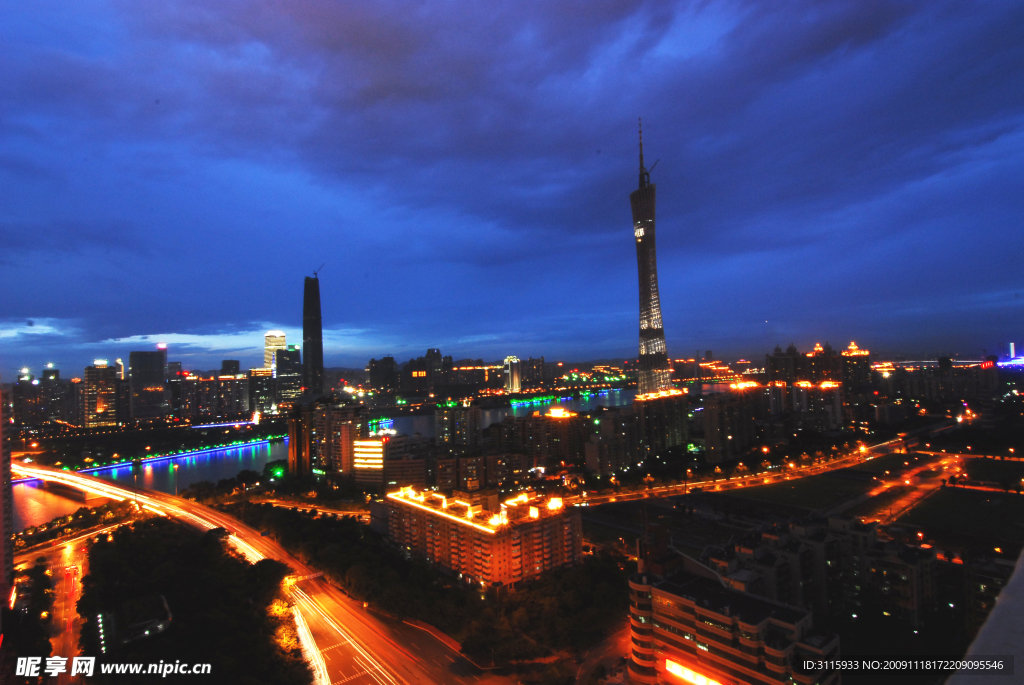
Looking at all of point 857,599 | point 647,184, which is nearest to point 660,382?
point 647,184

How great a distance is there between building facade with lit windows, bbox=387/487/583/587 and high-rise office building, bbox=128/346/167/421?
19.9 metres

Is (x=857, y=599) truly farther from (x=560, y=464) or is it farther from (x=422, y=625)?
(x=560, y=464)

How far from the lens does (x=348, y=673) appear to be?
376cm

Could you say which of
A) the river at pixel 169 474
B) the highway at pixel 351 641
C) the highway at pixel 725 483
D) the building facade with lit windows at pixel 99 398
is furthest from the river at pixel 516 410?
the building facade with lit windows at pixel 99 398

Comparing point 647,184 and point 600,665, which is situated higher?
point 647,184

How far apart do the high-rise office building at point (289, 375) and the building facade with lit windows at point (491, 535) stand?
2382cm

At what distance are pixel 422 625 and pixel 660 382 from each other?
1215cm

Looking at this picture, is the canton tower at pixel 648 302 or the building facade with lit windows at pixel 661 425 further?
the canton tower at pixel 648 302

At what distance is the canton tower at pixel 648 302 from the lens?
48.8 ft

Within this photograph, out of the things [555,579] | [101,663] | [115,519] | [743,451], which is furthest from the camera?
[743,451]

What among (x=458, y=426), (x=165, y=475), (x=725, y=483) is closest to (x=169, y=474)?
(x=165, y=475)

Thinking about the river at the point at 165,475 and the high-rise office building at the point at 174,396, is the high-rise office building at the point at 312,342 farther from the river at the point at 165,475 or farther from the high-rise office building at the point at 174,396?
the river at the point at 165,475

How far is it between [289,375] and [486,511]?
2692cm

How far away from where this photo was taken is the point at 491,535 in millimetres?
5090
